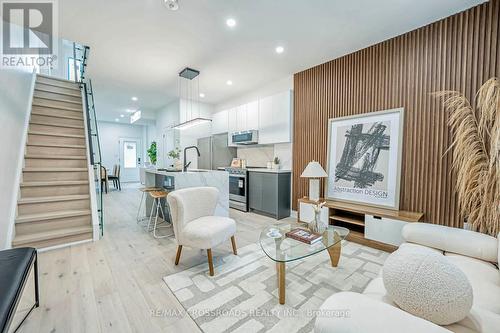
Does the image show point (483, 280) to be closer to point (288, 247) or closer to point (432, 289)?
point (432, 289)

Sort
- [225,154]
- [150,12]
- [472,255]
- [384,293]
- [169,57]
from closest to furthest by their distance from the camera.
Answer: [384,293]
[472,255]
[150,12]
[169,57]
[225,154]

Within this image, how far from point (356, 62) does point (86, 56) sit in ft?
14.9

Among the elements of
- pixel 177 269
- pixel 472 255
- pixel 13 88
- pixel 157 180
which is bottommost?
pixel 177 269

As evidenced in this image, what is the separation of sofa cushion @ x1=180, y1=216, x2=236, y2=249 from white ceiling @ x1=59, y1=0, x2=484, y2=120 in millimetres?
2417

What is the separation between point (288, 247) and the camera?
1.89 m

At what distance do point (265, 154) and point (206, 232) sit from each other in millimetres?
3173

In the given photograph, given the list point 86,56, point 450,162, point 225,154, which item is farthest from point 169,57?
point 450,162

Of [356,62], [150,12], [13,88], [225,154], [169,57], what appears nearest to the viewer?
[150,12]

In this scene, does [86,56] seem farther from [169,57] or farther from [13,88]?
[169,57]

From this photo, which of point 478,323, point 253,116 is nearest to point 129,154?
point 253,116

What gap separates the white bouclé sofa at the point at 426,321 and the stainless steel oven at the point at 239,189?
124 inches

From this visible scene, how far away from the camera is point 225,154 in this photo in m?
5.72

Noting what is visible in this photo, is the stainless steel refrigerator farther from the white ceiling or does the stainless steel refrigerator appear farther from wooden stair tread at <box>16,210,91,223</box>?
wooden stair tread at <box>16,210,91,223</box>

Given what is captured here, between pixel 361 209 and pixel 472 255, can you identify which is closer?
pixel 472 255
